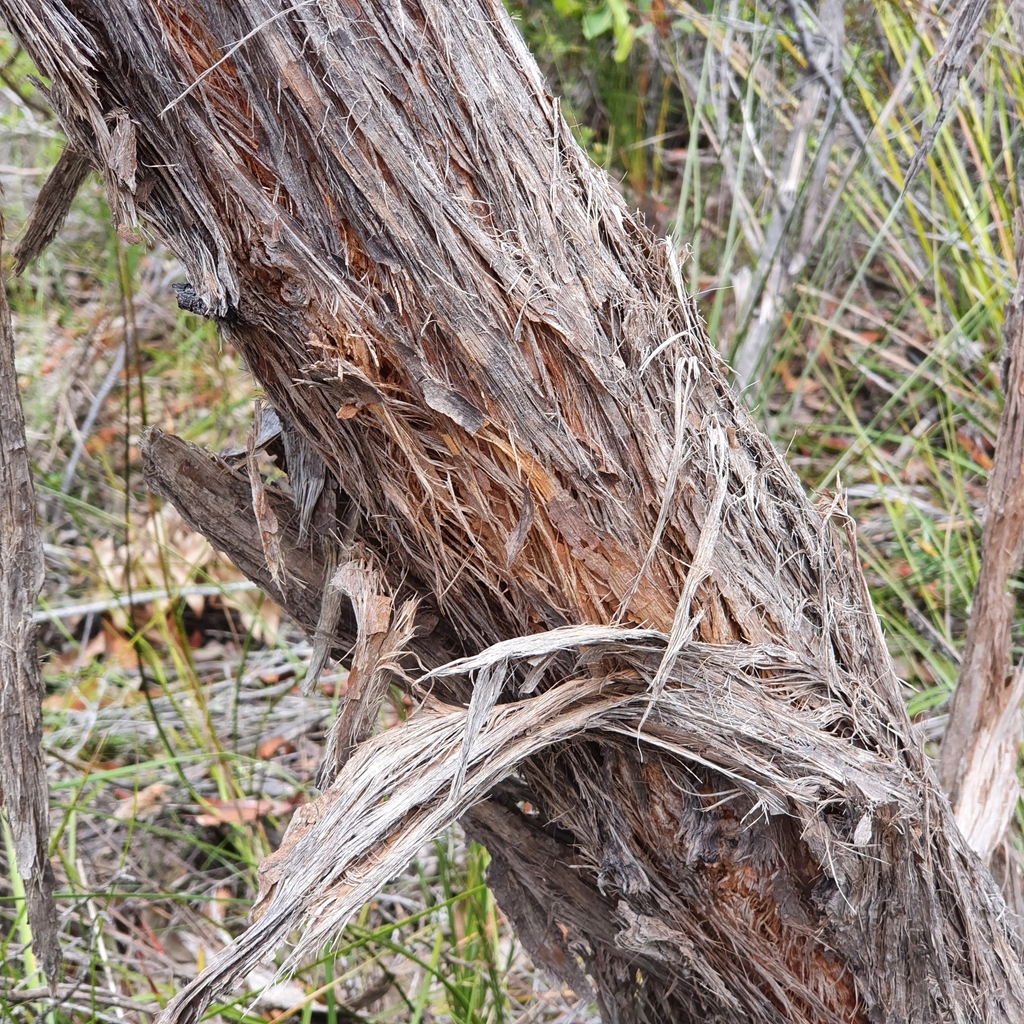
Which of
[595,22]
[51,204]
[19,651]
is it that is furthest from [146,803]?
[595,22]

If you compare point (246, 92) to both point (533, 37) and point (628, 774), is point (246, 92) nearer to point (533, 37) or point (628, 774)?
point (628, 774)

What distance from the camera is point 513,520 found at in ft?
2.17

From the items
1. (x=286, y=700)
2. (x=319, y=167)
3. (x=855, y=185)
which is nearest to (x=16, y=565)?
(x=319, y=167)

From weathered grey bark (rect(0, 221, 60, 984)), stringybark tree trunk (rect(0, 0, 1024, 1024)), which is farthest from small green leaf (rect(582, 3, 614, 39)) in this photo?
A: weathered grey bark (rect(0, 221, 60, 984))

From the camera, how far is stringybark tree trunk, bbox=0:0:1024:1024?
568 millimetres

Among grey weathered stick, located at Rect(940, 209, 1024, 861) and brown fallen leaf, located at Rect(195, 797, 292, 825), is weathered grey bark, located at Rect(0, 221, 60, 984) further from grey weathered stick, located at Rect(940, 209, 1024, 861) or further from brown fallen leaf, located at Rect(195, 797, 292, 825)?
grey weathered stick, located at Rect(940, 209, 1024, 861)

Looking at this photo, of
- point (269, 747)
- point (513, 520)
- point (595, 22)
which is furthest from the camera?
point (595, 22)

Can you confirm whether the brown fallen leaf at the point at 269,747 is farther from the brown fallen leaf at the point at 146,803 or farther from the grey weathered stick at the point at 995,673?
the grey weathered stick at the point at 995,673

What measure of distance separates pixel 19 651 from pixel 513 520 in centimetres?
41

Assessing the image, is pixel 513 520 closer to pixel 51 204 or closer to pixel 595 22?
pixel 51 204

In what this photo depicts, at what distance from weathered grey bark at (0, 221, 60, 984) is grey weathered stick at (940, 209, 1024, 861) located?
3.27 feet

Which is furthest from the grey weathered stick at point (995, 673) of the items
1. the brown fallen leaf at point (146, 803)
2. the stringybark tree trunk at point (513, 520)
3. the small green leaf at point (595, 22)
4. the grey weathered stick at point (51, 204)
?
the brown fallen leaf at point (146, 803)

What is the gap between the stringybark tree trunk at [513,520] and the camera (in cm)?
57

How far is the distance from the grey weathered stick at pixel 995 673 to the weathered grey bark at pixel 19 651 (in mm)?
998
